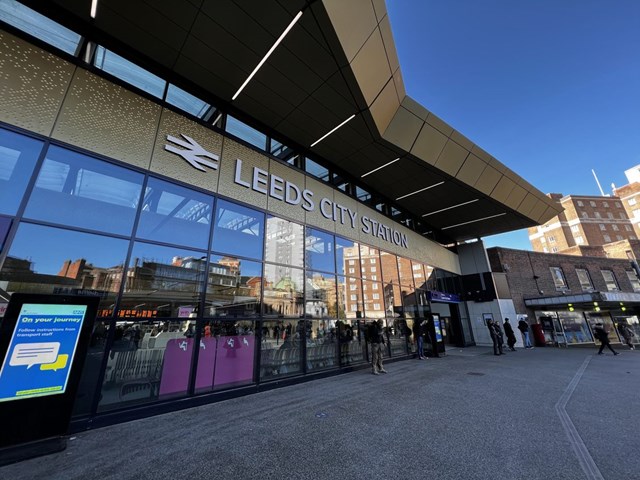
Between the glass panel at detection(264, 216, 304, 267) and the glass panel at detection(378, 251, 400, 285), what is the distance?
4.67m

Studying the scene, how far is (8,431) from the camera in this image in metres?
3.26

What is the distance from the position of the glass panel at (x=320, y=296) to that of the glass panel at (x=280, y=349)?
64 centimetres

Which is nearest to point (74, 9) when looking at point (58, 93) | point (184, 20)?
point (58, 93)

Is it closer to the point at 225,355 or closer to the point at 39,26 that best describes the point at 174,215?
the point at 225,355

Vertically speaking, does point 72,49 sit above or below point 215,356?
above

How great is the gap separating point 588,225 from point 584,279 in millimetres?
43596

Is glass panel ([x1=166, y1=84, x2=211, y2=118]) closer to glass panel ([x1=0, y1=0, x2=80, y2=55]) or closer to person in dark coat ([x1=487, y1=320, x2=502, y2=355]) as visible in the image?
glass panel ([x1=0, y1=0, x2=80, y2=55])

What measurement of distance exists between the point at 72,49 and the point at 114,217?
3744 millimetres

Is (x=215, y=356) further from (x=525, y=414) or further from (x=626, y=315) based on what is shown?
(x=626, y=315)

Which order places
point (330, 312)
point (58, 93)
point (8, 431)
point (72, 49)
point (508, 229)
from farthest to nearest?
1. point (508, 229)
2. point (330, 312)
3. point (72, 49)
4. point (58, 93)
5. point (8, 431)

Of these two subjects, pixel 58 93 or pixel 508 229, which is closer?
pixel 58 93

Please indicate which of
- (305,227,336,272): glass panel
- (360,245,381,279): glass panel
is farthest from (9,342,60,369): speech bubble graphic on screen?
(360,245,381,279): glass panel

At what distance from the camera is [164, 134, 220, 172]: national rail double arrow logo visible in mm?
6426

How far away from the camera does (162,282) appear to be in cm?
568
